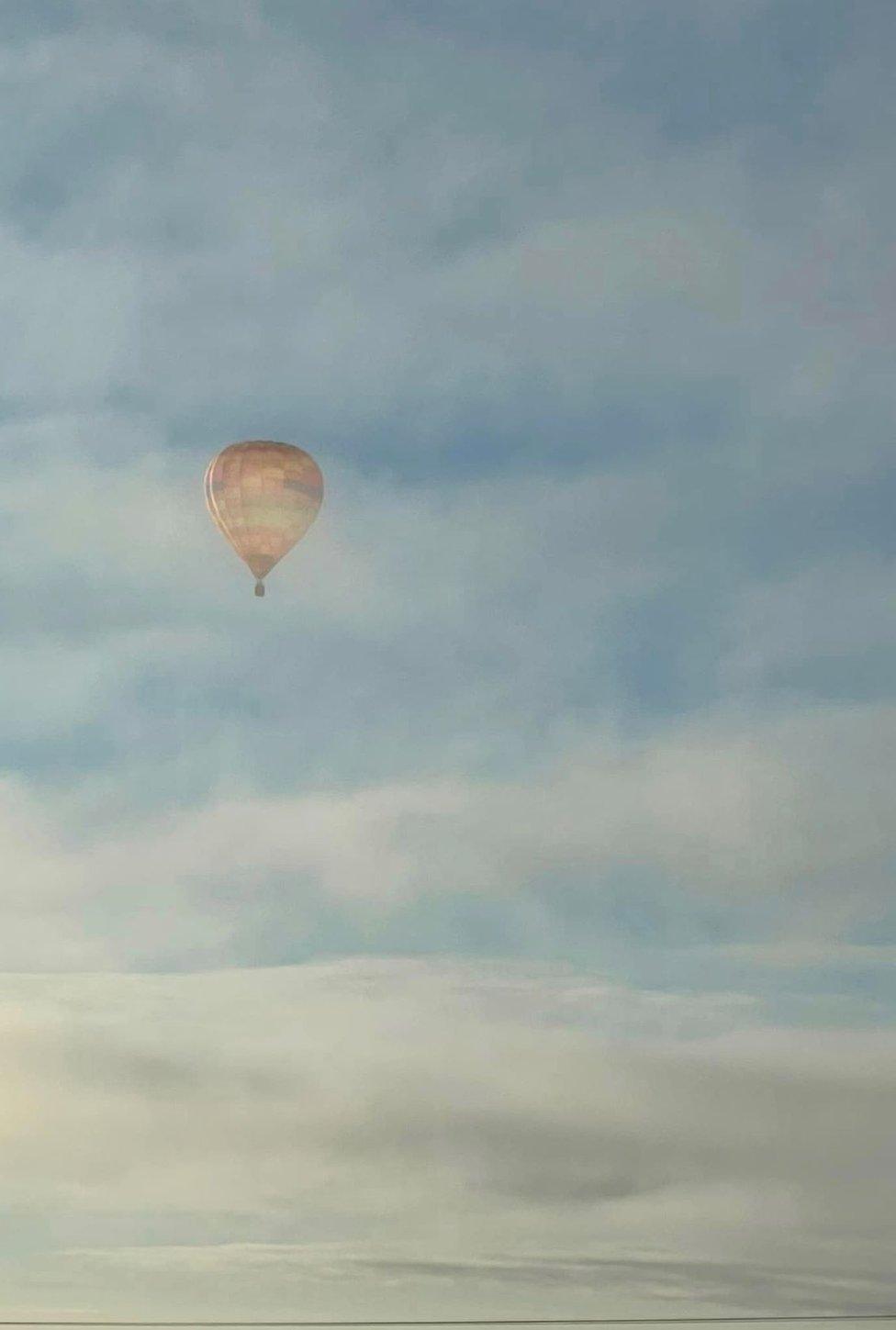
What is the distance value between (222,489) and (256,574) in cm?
326

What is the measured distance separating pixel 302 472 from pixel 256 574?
13.2ft

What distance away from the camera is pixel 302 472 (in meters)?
63.5

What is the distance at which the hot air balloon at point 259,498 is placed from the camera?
62.3 metres

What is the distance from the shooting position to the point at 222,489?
2464 inches

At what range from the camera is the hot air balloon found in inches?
2453

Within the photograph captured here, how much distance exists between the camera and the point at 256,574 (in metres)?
63.2

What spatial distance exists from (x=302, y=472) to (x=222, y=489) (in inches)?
117

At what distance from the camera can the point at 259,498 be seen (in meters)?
62.2
